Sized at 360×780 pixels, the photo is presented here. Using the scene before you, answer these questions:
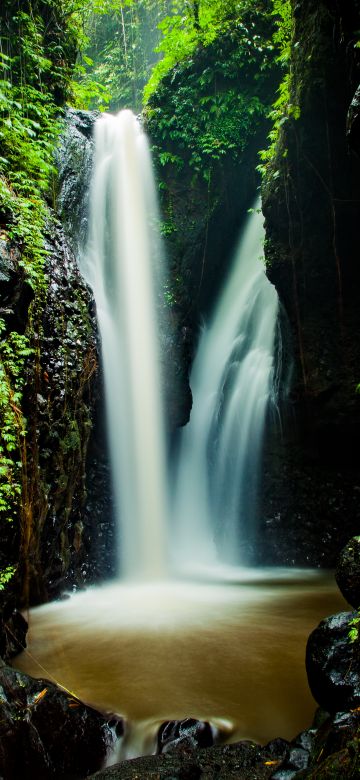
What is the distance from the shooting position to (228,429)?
33.9ft

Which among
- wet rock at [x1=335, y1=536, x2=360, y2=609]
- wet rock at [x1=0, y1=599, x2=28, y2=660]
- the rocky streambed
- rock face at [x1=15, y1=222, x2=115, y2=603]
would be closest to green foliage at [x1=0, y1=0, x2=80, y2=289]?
rock face at [x1=15, y1=222, x2=115, y2=603]

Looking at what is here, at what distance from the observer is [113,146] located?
1173 cm

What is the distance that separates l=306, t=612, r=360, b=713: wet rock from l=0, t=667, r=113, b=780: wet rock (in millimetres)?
1508

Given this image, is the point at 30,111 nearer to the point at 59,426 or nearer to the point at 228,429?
the point at 59,426

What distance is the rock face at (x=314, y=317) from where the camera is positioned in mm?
7988

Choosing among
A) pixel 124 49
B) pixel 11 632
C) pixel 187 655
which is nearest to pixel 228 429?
pixel 187 655

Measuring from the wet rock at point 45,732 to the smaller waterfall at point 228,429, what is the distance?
6.44 meters

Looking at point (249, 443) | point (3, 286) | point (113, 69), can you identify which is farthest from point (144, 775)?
point (113, 69)

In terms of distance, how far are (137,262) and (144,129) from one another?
12.8 feet

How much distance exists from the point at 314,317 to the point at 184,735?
7.26 meters

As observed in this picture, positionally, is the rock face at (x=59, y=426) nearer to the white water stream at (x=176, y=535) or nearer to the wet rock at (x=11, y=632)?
the white water stream at (x=176, y=535)

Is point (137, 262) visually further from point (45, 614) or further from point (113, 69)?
point (113, 69)

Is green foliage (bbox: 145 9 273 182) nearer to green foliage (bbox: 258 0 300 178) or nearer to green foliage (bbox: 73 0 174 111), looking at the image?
green foliage (bbox: 258 0 300 178)

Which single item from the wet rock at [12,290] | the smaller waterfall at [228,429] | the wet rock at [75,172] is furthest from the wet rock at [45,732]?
the wet rock at [75,172]
